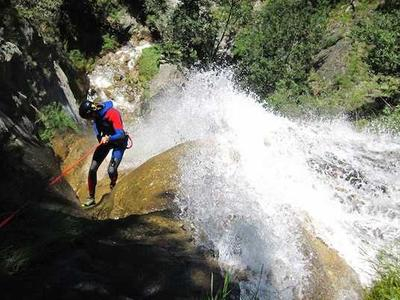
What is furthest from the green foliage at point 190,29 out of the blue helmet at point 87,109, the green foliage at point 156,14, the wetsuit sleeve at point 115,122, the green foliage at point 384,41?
the blue helmet at point 87,109

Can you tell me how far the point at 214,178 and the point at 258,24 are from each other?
17.2 metres

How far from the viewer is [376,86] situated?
1669 centimetres

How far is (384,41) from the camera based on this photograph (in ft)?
51.9

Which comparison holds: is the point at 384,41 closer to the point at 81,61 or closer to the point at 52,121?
the point at 52,121

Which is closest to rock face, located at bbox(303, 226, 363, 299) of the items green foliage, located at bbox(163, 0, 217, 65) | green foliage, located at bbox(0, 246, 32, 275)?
green foliage, located at bbox(0, 246, 32, 275)

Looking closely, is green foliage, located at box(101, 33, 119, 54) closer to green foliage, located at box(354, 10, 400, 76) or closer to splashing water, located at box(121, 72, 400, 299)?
green foliage, located at box(354, 10, 400, 76)

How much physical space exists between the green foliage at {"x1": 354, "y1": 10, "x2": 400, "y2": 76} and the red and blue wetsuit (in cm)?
1118

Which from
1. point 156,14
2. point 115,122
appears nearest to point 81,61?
point 156,14

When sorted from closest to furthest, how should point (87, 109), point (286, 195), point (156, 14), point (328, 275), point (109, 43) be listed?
point (328, 275), point (286, 195), point (87, 109), point (109, 43), point (156, 14)

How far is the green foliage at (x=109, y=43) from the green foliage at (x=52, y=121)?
36.5 ft

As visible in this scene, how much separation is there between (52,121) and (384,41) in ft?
37.1

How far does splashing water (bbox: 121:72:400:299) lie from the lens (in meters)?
5.84

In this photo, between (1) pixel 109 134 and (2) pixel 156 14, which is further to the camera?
(2) pixel 156 14

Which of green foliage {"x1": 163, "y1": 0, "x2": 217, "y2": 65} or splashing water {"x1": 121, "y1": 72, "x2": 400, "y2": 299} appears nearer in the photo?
splashing water {"x1": 121, "y1": 72, "x2": 400, "y2": 299}
